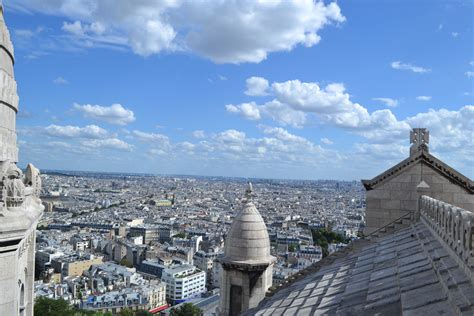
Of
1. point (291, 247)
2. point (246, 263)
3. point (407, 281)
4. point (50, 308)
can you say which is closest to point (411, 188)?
point (246, 263)


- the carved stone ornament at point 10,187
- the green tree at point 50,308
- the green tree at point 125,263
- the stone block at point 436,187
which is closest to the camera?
the carved stone ornament at point 10,187

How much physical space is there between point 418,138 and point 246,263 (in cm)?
571

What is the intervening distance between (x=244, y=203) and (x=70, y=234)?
456 ft

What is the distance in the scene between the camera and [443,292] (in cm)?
504

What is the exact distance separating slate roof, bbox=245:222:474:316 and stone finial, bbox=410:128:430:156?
3948 millimetres

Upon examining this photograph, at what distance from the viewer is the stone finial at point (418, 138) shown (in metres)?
13.4

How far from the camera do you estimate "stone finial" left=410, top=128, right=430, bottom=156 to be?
43.9 ft

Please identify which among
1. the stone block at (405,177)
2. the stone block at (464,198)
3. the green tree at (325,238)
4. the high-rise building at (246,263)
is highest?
the stone block at (405,177)

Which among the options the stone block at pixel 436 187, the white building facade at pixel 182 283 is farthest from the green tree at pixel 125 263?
the stone block at pixel 436 187

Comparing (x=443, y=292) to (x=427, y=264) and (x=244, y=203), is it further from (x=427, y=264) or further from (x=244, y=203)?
(x=244, y=203)

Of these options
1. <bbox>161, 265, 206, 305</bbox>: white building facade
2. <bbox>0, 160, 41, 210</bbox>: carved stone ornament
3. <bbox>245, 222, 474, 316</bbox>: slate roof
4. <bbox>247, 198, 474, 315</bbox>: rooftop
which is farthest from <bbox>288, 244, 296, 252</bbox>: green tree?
<bbox>0, 160, 41, 210</bbox>: carved stone ornament

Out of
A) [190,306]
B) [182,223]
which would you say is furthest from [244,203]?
[182,223]

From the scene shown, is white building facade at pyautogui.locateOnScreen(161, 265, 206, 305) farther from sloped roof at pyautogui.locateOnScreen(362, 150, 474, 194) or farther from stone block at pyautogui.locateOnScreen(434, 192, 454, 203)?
stone block at pyautogui.locateOnScreen(434, 192, 454, 203)

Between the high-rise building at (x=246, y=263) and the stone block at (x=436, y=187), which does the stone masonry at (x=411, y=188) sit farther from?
the high-rise building at (x=246, y=263)
